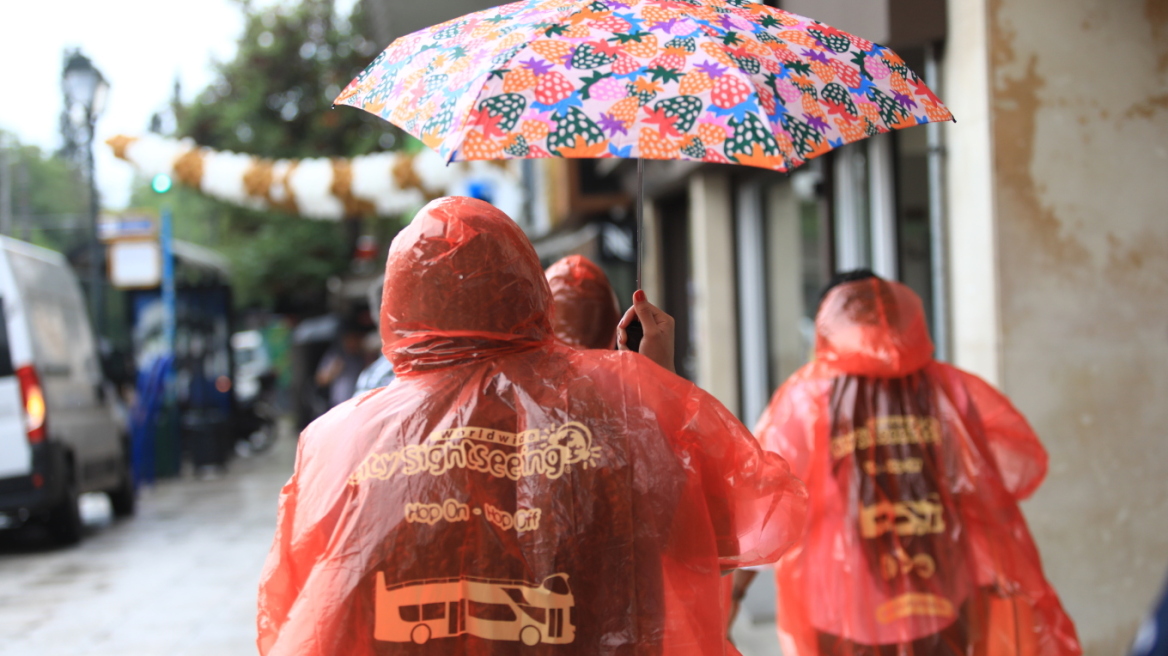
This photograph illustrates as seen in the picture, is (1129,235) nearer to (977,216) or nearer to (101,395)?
(977,216)

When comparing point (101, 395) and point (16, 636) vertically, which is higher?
point (101, 395)

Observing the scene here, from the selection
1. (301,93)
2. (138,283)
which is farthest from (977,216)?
(301,93)

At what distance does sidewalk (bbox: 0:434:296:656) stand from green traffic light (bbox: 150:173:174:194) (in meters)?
3.35

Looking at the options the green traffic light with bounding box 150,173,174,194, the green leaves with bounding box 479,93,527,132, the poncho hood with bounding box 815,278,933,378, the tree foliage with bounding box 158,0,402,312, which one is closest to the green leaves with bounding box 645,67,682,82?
the green leaves with bounding box 479,93,527,132

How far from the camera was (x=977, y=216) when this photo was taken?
479cm

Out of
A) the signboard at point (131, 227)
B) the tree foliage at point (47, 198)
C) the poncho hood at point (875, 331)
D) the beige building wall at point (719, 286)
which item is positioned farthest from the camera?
the tree foliage at point (47, 198)

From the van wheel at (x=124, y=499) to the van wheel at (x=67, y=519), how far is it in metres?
1.31

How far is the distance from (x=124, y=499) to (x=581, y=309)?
28.3ft

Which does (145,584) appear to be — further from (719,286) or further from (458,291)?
(458,291)

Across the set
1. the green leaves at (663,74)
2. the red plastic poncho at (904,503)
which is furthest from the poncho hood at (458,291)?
the red plastic poncho at (904,503)

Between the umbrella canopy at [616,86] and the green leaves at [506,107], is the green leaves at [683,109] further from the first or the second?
the green leaves at [506,107]

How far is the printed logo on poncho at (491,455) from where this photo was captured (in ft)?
5.98

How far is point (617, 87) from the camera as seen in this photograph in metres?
2.23

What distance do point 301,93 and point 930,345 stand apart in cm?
2383
